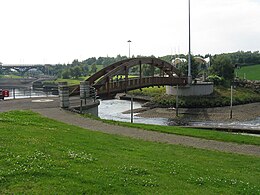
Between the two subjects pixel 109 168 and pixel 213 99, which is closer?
pixel 109 168

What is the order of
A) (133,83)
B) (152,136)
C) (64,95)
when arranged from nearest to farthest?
1. (152,136)
2. (64,95)
3. (133,83)

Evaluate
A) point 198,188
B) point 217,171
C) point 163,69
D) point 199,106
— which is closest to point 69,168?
point 198,188

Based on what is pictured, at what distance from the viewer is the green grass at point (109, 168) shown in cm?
766

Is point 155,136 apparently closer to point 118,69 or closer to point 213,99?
point 118,69

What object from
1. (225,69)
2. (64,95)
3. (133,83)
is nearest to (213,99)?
(133,83)

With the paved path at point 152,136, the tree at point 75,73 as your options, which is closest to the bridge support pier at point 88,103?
the paved path at point 152,136

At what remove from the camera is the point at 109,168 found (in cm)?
916

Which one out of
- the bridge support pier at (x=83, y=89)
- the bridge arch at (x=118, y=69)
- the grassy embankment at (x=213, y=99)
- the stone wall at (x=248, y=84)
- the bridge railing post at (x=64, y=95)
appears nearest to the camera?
the bridge railing post at (x=64, y=95)

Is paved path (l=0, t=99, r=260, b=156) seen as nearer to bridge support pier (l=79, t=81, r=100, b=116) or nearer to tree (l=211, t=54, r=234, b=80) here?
bridge support pier (l=79, t=81, r=100, b=116)

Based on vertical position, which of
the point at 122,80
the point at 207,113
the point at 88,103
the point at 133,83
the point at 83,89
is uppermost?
the point at 122,80

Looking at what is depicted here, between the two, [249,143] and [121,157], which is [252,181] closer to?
[121,157]

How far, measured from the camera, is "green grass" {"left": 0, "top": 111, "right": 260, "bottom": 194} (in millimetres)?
7656

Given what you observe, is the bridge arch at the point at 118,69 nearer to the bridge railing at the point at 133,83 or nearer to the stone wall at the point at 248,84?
the bridge railing at the point at 133,83

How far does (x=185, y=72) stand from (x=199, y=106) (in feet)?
107
